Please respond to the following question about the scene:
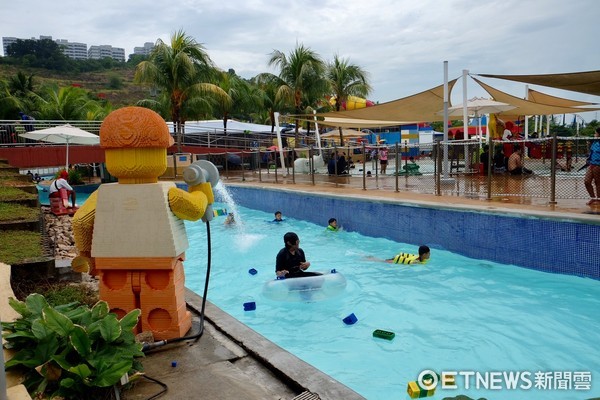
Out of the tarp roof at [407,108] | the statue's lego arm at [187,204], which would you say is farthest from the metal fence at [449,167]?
the statue's lego arm at [187,204]

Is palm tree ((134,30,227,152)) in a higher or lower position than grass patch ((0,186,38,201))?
→ higher

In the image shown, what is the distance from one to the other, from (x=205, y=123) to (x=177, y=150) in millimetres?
11817

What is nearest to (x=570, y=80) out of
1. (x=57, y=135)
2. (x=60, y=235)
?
(x=60, y=235)

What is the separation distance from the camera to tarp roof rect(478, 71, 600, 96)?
8.52 meters

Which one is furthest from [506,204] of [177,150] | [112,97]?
[112,97]

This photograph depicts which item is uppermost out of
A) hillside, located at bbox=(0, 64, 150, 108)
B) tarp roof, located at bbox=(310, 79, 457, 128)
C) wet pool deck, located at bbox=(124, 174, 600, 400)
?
hillside, located at bbox=(0, 64, 150, 108)

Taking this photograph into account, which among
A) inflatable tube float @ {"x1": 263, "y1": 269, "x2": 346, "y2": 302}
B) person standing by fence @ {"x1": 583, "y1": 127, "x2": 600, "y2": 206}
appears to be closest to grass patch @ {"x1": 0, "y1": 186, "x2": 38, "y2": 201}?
inflatable tube float @ {"x1": 263, "y1": 269, "x2": 346, "y2": 302}

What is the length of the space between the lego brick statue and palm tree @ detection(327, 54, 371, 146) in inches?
1097

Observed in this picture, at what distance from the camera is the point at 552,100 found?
66.7 ft

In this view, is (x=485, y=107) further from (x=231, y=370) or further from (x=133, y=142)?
(x=231, y=370)

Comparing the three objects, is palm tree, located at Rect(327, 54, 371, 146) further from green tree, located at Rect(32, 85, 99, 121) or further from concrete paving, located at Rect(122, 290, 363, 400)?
concrete paving, located at Rect(122, 290, 363, 400)

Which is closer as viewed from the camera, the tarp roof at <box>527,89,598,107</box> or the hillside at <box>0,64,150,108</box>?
the tarp roof at <box>527,89,598,107</box>

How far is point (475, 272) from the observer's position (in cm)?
869

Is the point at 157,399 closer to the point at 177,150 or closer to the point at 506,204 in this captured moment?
the point at 506,204
